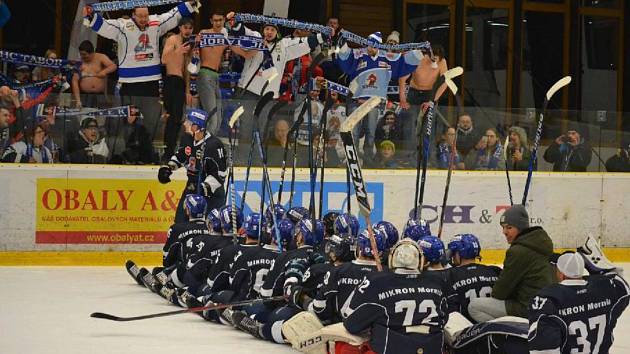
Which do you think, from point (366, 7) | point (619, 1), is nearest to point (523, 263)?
point (366, 7)

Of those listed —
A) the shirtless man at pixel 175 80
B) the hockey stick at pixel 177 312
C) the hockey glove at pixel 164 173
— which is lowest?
the hockey stick at pixel 177 312

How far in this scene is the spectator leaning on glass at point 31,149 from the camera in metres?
13.6

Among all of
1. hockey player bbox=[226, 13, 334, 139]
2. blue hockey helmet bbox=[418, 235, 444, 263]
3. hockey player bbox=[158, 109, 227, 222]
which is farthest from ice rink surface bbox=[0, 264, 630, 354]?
hockey player bbox=[226, 13, 334, 139]

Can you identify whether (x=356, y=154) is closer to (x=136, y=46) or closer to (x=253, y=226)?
(x=253, y=226)

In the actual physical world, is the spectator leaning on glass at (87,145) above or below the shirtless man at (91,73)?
below

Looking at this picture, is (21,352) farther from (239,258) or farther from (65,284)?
(65,284)

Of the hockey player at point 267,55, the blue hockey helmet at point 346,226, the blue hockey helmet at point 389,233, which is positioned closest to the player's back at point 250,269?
the blue hockey helmet at point 346,226

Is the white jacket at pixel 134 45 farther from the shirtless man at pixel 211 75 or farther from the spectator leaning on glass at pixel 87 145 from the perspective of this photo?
the spectator leaning on glass at pixel 87 145

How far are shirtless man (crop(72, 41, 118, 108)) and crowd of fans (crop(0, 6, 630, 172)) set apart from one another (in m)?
0.01

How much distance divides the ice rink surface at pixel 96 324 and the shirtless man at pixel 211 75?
257cm

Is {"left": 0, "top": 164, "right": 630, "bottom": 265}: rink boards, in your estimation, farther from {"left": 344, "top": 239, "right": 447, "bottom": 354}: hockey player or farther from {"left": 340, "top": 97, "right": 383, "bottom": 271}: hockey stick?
{"left": 344, "top": 239, "right": 447, "bottom": 354}: hockey player

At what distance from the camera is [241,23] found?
14.9 m

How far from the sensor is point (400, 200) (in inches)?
590

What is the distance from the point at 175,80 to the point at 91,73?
102 centimetres
